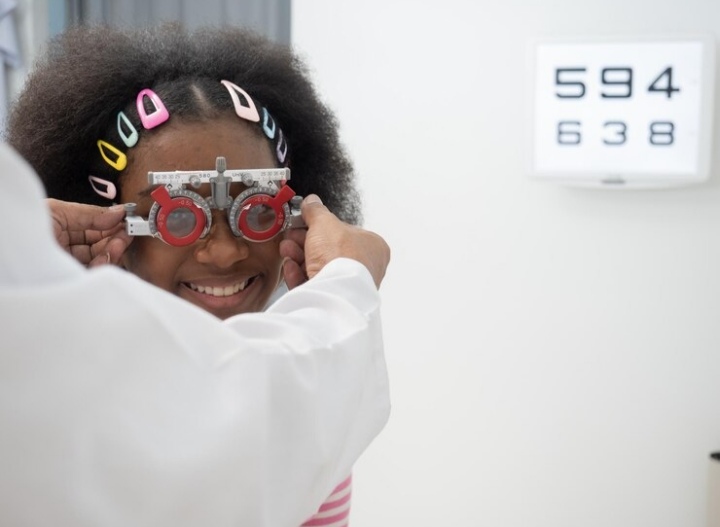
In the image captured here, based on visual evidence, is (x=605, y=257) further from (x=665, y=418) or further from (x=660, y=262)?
(x=665, y=418)

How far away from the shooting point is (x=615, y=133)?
2277mm

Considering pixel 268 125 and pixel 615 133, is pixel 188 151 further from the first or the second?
pixel 615 133

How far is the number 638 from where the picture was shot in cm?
226

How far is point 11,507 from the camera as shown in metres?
0.54

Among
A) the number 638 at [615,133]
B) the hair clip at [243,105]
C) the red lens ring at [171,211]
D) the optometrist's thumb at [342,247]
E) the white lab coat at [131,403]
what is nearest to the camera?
the white lab coat at [131,403]

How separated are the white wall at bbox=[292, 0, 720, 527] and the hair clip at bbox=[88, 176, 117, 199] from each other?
1.25m

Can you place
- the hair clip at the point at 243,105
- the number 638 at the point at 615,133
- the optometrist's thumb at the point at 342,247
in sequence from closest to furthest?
the optometrist's thumb at the point at 342,247 < the hair clip at the point at 243,105 < the number 638 at the point at 615,133

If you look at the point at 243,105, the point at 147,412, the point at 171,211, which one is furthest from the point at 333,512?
the point at 147,412

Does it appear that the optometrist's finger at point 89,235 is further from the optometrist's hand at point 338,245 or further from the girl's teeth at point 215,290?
the optometrist's hand at point 338,245

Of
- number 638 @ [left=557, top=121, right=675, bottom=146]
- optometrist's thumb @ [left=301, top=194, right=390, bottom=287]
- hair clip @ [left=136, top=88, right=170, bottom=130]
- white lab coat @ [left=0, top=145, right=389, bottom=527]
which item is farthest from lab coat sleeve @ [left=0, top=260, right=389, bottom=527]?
number 638 @ [left=557, top=121, right=675, bottom=146]

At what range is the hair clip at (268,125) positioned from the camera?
1247mm

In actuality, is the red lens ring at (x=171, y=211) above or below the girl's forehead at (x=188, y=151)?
below

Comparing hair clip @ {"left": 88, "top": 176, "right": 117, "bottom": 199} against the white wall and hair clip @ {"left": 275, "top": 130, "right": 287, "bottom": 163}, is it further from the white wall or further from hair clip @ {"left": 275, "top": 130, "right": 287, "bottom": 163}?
the white wall

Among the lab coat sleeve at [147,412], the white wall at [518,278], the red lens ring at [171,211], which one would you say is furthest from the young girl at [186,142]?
the white wall at [518,278]
